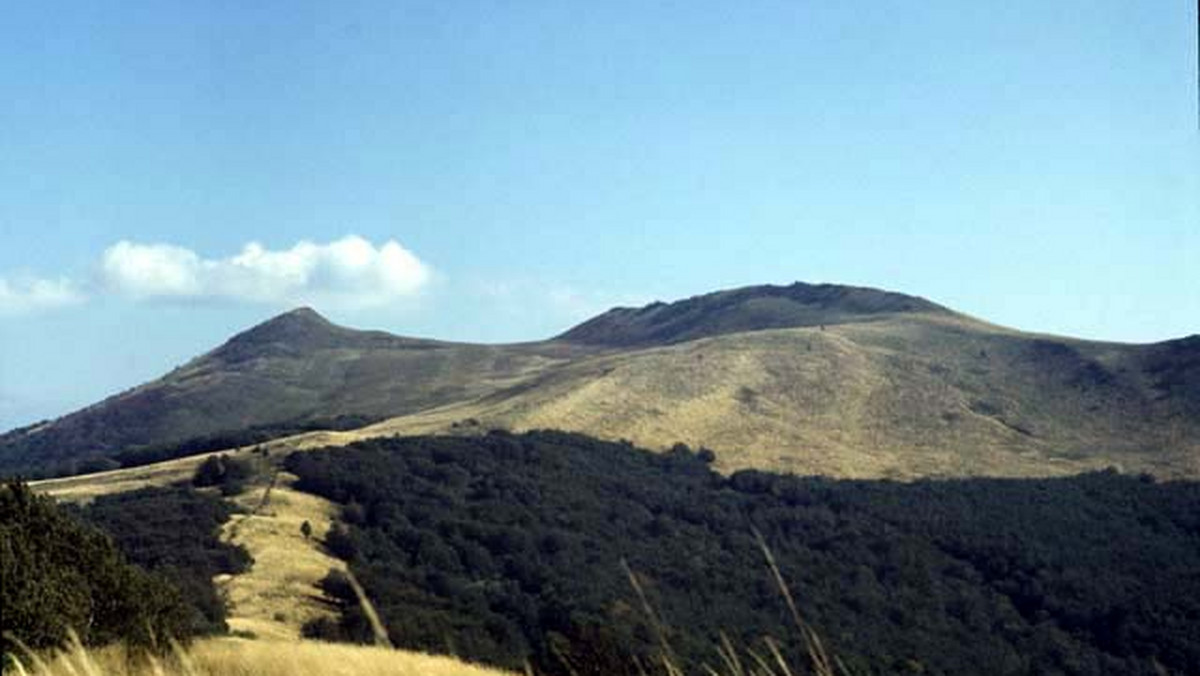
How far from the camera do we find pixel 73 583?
17328mm

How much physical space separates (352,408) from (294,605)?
3891 inches

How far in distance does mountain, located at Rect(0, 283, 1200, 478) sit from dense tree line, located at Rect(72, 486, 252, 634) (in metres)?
33.6

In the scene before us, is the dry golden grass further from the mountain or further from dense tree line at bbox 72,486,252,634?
the mountain

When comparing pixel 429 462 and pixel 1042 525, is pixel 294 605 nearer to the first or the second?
pixel 429 462

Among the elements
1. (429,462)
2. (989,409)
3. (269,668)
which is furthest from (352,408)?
(269,668)

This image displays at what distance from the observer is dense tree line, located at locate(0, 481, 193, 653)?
15398 millimetres

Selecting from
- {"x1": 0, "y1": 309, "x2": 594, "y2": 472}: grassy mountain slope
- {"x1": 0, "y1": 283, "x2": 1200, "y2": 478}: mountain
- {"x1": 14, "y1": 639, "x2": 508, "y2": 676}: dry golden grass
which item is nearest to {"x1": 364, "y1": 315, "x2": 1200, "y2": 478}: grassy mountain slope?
{"x1": 0, "y1": 283, "x2": 1200, "y2": 478}: mountain

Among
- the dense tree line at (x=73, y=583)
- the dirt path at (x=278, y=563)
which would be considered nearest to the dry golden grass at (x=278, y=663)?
the dense tree line at (x=73, y=583)

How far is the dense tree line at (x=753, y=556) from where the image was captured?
5622 cm

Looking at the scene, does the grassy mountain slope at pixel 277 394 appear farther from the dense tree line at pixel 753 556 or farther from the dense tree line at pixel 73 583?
the dense tree line at pixel 73 583

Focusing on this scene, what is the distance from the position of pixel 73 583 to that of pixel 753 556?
60922 mm

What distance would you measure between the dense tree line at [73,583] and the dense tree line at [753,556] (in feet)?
78.1

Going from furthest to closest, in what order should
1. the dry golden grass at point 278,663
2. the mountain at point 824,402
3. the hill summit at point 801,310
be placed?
the hill summit at point 801,310
the mountain at point 824,402
the dry golden grass at point 278,663

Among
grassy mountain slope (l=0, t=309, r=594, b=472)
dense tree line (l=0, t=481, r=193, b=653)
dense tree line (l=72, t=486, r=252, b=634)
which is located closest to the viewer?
dense tree line (l=0, t=481, r=193, b=653)
